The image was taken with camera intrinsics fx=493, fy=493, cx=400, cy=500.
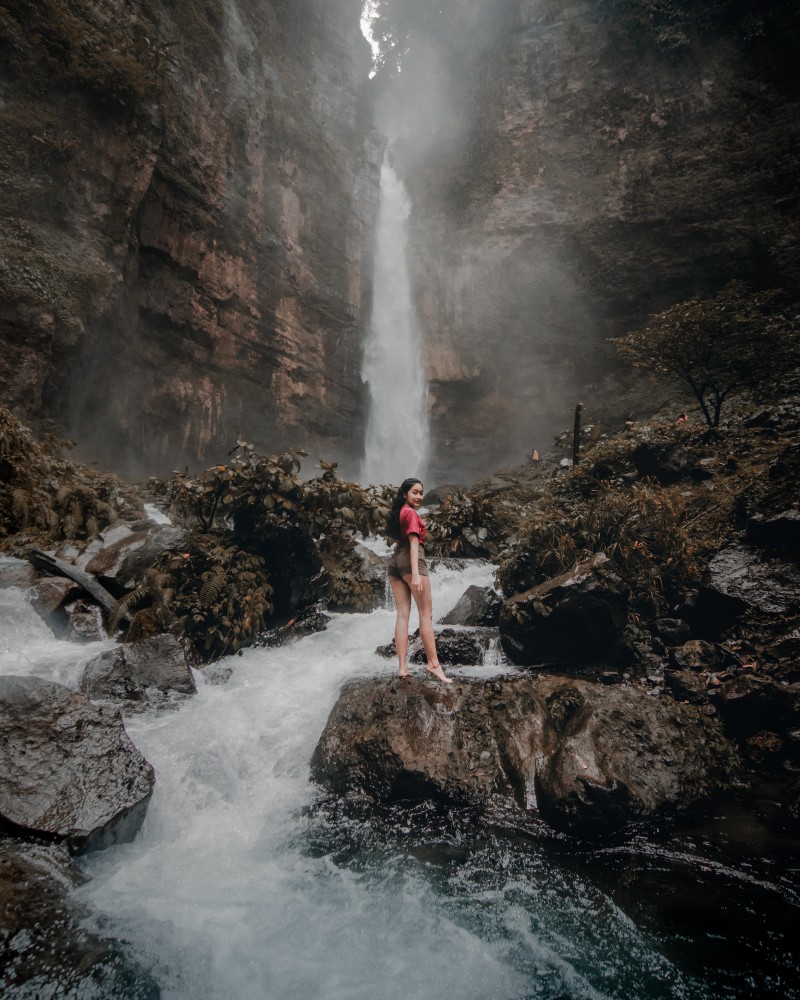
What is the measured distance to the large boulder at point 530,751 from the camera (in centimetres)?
359

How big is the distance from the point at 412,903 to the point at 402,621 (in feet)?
7.55

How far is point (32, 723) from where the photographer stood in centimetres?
346

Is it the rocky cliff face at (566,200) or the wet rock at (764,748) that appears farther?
the rocky cliff face at (566,200)

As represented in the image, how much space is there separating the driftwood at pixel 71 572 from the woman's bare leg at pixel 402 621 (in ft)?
12.1

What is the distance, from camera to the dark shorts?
491 centimetres

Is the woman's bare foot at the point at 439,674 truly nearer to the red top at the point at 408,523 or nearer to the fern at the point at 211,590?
the red top at the point at 408,523

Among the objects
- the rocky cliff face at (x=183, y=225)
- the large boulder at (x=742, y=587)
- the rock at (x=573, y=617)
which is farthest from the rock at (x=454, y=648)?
the rocky cliff face at (x=183, y=225)

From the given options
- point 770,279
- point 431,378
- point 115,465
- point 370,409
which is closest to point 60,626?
point 115,465

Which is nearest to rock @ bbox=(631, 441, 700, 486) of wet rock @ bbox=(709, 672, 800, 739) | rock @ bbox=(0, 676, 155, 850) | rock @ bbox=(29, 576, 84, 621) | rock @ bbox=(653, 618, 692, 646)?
rock @ bbox=(653, 618, 692, 646)

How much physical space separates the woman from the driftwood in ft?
12.2

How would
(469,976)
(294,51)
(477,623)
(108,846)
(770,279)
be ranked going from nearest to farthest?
(469,976) → (108,846) → (477,623) → (770,279) → (294,51)

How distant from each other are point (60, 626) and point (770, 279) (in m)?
23.9

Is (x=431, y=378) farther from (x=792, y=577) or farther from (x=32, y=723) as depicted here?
(x=32, y=723)

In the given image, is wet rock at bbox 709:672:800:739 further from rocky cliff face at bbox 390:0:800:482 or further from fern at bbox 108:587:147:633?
rocky cliff face at bbox 390:0:800:482
